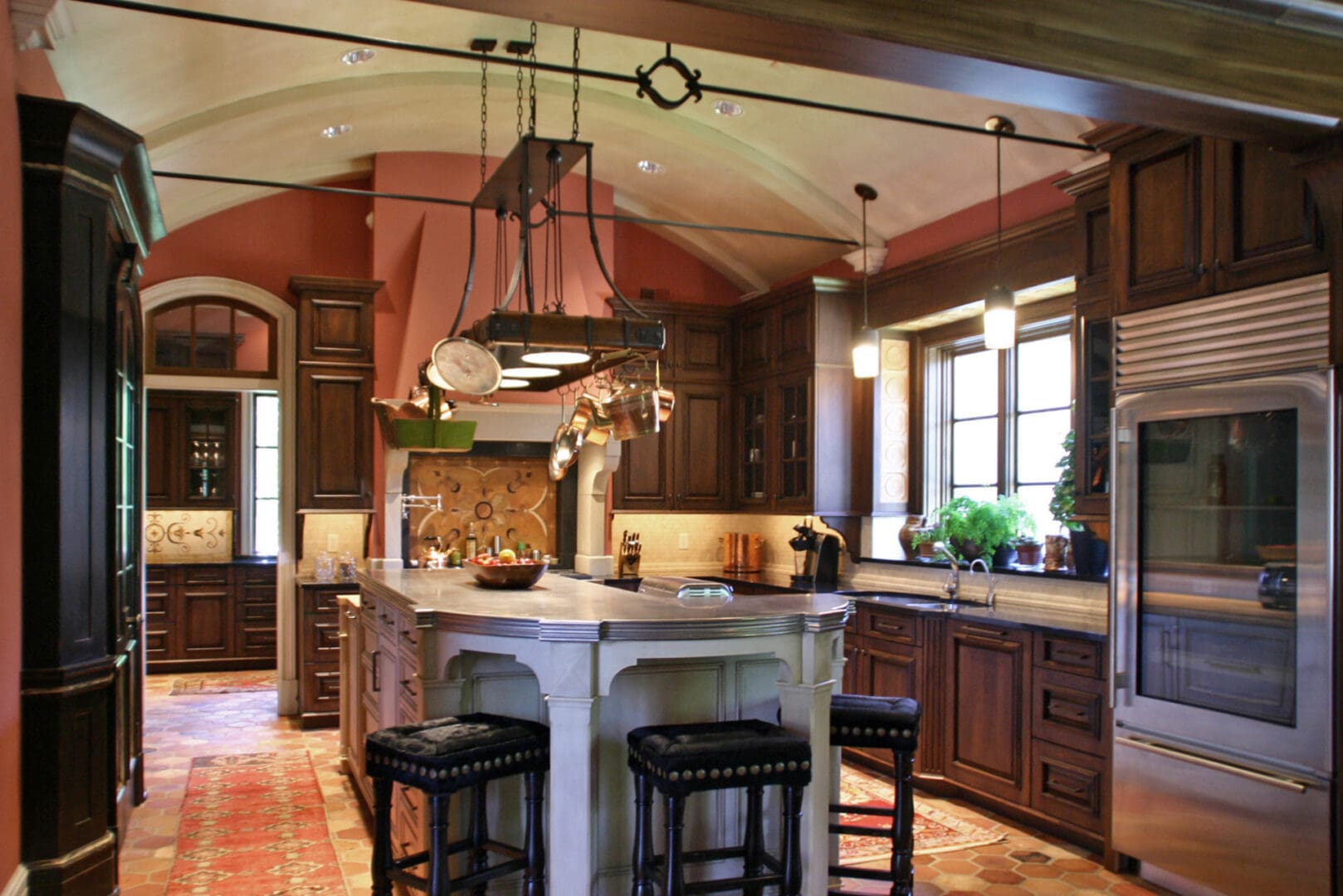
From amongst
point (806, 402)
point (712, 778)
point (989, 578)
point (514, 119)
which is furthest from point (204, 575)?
point (712, 778)

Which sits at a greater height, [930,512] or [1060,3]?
[1060,3]

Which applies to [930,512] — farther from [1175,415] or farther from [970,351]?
[1175,415]

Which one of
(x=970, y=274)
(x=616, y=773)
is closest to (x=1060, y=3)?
(x=616, y=773)

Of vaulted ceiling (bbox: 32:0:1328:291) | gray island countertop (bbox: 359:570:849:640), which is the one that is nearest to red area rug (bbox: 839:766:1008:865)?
gray island countertop (bbox: 359:570:849:640)

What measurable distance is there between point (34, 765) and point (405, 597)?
4.41ft

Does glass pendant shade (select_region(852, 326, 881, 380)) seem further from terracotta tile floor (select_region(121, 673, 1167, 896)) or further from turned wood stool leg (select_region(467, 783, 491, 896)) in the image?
turned wood stool leg (select_region(467, 783, 491, 896))

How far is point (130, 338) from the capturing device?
497cm

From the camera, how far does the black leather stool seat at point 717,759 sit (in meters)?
3.02

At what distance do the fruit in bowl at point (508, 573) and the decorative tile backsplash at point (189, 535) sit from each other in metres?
6.35

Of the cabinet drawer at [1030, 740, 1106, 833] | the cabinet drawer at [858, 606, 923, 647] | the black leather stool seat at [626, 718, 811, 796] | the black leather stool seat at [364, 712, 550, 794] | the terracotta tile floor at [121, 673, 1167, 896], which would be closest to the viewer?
the black leather stool seat at [626, 718, 811, 796]

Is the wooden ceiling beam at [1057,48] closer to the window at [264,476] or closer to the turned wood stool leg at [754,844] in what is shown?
the turned wood stool leg at [754,844]

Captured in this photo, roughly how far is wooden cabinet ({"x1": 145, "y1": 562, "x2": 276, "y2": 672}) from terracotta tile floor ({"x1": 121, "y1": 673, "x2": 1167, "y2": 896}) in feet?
7.80

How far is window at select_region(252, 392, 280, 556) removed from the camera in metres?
10.5

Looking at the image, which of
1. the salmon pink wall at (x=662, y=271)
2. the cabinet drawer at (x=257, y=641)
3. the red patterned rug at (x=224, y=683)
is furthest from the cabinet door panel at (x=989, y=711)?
the cabinet drawer at (x=257, y=641)
